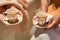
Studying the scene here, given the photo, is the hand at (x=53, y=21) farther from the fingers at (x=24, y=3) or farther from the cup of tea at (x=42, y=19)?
the fingers at (x=24, y=3)

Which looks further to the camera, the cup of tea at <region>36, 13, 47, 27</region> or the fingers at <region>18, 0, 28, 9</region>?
the fingers at <region>18, 0, 28, 9</region>

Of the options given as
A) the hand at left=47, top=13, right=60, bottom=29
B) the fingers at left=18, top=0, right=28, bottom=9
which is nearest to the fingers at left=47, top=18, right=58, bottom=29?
the hand at left=47, top=13, right=60, bottom=29

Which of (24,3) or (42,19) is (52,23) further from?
(24,3)

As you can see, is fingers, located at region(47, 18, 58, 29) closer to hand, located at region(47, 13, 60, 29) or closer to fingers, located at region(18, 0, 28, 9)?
hand, located at region(47, 13, 60, 29)

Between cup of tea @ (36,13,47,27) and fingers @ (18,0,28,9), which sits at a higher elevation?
fingers @ (18,0,28,9)

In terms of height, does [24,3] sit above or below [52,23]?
above

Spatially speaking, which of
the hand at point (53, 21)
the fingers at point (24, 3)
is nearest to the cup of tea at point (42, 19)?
the hand at point (53, 21)

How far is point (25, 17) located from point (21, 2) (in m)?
0.10

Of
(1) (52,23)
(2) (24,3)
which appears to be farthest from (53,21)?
(2) (24,3)

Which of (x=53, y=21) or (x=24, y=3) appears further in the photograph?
(x=24, y=3)

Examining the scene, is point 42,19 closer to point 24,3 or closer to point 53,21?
point 53,21

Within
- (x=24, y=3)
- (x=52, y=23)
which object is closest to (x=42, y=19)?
(x=52, y=23)

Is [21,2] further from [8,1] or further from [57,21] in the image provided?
[57,21]

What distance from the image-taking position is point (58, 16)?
824mm
